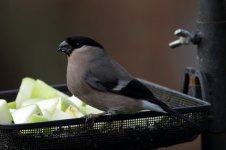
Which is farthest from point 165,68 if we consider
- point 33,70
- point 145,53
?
point 33,70

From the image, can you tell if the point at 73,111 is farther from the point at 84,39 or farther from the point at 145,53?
the point at 145,53

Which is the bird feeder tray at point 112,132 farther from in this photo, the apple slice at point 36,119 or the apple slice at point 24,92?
the apple slice at point 24,92

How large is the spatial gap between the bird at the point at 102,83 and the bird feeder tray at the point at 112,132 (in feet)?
0.18

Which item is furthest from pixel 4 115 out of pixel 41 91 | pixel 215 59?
pixel 215 59

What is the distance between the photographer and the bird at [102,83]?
103 inches

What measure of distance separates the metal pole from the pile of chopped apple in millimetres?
440

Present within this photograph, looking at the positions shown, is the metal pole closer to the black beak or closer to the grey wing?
the grey wing

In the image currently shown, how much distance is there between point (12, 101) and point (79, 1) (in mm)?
2941

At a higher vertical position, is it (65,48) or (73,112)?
(65,48)

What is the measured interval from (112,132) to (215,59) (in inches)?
20.7

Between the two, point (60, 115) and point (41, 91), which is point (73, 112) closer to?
point (60, 115)

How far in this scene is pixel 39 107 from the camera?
2.68 metres

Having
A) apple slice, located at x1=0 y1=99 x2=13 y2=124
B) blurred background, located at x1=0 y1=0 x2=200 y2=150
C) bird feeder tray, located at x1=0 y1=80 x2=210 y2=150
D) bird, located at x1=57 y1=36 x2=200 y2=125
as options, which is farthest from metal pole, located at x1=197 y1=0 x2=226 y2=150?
blurred background, located at x1=0 y1=0 x2=200 y2=150

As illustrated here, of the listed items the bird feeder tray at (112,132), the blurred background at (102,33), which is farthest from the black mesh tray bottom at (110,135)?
the blurred background at (102,33)
